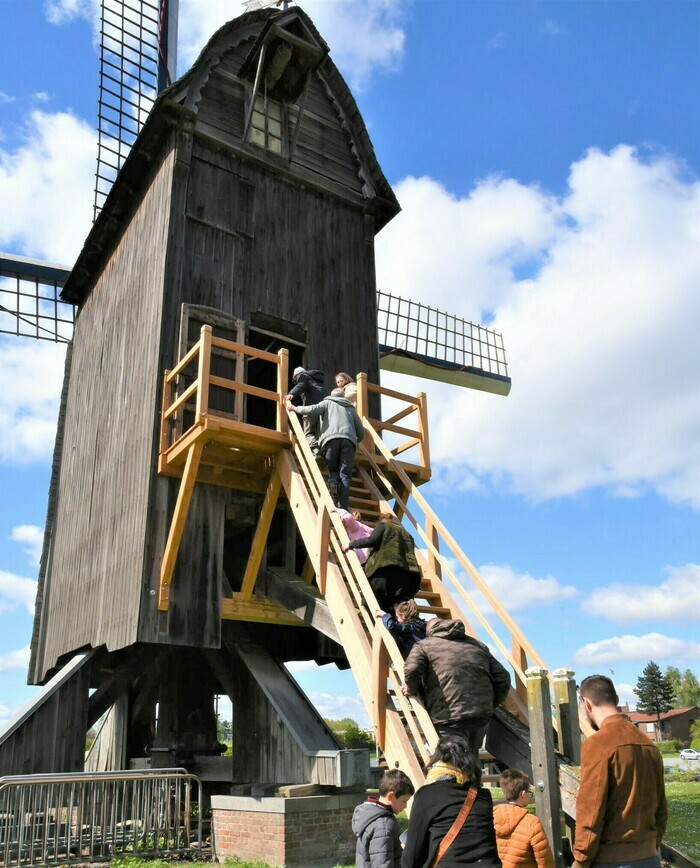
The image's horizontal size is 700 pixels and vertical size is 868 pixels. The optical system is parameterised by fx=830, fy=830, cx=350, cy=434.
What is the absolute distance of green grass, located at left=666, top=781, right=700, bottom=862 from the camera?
1064 cm

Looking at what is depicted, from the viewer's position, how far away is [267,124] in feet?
48.0

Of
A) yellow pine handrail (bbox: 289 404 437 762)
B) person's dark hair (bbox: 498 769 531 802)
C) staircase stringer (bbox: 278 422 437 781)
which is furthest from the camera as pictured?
staircase stringer (bbox: 278 422 437 781)

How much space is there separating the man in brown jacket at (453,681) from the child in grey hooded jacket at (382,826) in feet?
2.84

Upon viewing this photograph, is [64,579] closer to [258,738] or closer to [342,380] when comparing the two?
[258,738]

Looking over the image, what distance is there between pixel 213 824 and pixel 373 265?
32.1 feet

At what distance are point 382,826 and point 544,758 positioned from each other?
1430 mm

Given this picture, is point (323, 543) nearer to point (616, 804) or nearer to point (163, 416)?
point (163, 416)

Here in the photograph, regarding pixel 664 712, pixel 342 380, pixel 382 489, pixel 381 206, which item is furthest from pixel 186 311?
pixel 664 712

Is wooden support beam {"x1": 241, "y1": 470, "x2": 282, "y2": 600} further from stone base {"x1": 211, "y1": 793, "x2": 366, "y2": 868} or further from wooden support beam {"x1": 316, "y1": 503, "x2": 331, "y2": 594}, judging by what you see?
stone base {"x1": 211, "y1": 793, "x2": 366, "y2": 868}

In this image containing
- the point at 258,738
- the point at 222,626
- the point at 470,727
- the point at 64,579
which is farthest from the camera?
the point at 64,579

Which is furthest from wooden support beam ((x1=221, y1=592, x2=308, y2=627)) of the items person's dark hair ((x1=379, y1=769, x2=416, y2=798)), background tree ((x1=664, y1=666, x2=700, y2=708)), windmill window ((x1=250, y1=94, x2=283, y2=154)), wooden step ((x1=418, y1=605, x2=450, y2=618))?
background tree ((x1=664, y1=666, x2=700, y2=708))

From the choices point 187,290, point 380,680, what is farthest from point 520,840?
point 187,290

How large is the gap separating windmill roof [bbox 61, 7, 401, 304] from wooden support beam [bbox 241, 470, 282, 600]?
6283 mm

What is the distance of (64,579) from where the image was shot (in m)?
15.1
